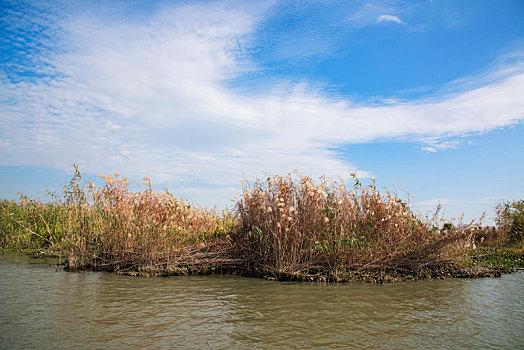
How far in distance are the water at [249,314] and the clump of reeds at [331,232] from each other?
29.8 inches

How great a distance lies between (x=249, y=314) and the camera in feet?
20.0

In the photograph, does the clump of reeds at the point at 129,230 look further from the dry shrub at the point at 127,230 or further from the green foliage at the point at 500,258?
the green foliage at the point at 500,258

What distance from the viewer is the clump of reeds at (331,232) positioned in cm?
910

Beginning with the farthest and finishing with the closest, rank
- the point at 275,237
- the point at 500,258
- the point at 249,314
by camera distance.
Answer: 1. the point at 500,258
2. the point at 275,237
3. the point at 249,314

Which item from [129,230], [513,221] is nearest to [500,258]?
[513,221]

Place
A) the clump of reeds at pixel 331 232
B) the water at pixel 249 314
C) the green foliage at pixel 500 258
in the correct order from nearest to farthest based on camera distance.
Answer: the water at pixel 249 314
the clump of reeds at pixel 331 232
the green foliage at pixel 500 258

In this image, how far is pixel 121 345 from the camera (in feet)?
15.1

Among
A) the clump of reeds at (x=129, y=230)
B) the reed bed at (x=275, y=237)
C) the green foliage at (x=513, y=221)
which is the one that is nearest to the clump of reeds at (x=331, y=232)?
the reed bed at (x=275, y=237)

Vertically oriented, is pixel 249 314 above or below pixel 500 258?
below

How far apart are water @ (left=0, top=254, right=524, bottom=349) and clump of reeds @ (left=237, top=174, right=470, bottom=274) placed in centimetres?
76

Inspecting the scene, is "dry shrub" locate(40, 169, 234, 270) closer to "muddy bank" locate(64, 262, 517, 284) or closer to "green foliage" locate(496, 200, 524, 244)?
"muddy bank" locate(64, 262, 517, 284)

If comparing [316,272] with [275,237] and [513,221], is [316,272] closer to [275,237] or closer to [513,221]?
[275,237]

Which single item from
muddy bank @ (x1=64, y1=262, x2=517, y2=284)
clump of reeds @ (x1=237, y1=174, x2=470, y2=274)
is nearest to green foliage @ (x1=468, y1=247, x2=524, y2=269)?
muddy bank @ (x1=64, y1=262, x2=517, y2=284)

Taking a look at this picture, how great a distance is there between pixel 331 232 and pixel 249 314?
3.77 m
